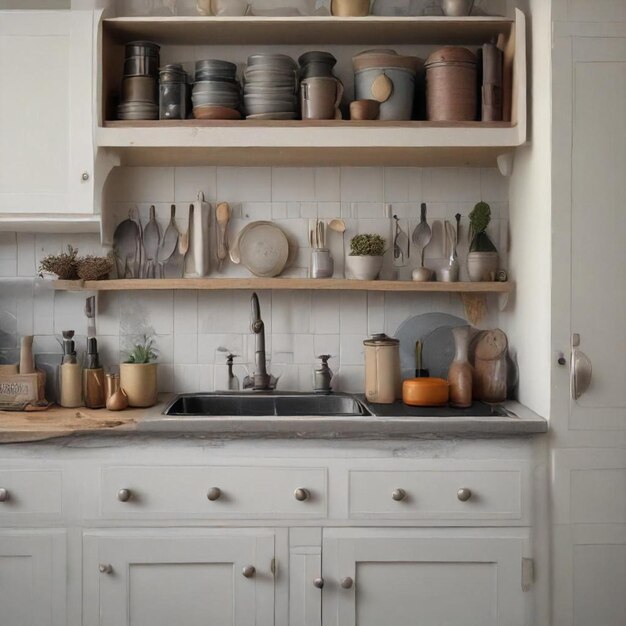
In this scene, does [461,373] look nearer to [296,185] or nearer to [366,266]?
[366,266]

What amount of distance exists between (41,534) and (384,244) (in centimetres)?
152

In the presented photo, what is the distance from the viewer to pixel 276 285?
8.61ft

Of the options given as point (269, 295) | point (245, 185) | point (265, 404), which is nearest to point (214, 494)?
point (265, 404)

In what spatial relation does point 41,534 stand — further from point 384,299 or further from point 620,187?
point 620,187

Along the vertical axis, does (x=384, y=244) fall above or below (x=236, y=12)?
below

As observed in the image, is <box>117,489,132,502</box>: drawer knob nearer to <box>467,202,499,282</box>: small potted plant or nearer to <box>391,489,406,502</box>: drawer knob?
<box>391,489,406,502</box>: drawer knob

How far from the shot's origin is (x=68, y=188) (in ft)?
8.17

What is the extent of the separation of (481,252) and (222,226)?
3.16 ft

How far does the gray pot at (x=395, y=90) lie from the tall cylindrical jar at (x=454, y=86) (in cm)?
9

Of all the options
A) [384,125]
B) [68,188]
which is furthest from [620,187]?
[68,188]

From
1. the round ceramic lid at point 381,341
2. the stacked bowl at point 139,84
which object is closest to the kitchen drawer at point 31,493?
the round ceramic lid at point 381,341

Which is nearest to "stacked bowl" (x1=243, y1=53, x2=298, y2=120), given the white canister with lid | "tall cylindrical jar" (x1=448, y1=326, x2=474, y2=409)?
the white canister with lid

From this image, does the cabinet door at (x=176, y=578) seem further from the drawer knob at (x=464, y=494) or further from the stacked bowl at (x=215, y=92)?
the stacked bowl at (x=215, y=92)

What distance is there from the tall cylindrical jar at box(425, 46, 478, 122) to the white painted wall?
0.20 meters
